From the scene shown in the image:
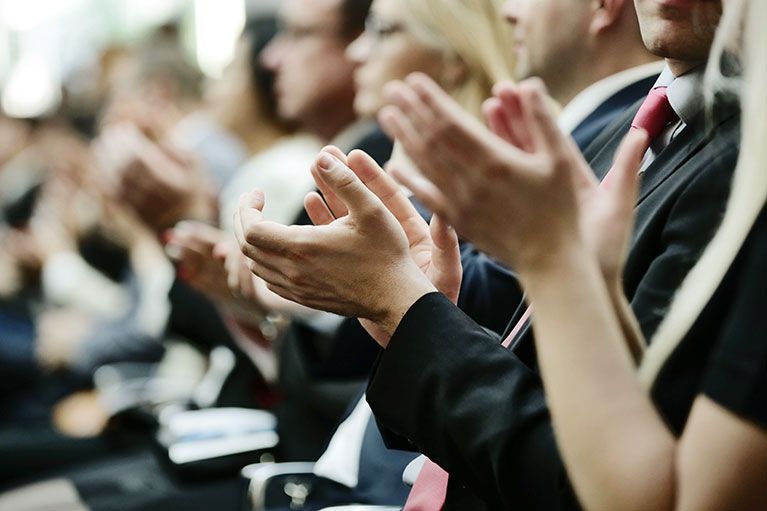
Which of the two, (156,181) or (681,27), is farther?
(156,181)

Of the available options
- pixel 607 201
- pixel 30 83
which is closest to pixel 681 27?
pixel 607 201

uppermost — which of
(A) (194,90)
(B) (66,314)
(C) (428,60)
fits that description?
(C) (428,60)

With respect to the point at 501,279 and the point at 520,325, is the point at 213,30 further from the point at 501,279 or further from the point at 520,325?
the point at 520,325

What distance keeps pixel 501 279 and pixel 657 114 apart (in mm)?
459

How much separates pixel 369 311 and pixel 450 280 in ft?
0.43

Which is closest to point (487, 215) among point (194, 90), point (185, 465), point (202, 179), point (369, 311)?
point (369, 311)

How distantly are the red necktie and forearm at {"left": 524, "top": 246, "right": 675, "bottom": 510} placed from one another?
281 mm

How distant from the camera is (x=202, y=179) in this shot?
293 cm

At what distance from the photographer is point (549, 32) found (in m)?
1.75

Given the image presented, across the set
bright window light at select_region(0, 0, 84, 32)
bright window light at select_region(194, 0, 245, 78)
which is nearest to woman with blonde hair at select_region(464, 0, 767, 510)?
bright window light at select_region(194, 0, 245, 78)

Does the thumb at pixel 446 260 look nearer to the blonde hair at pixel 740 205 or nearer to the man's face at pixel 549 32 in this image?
the blonde hair at pixel 740 205

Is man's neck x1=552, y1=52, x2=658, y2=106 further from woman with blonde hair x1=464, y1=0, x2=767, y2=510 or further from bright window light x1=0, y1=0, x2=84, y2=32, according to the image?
bright window light x1=0, y1=0, x2=84, y2=32

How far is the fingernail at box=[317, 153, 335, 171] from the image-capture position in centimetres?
110

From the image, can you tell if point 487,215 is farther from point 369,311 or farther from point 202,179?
point 202,179
